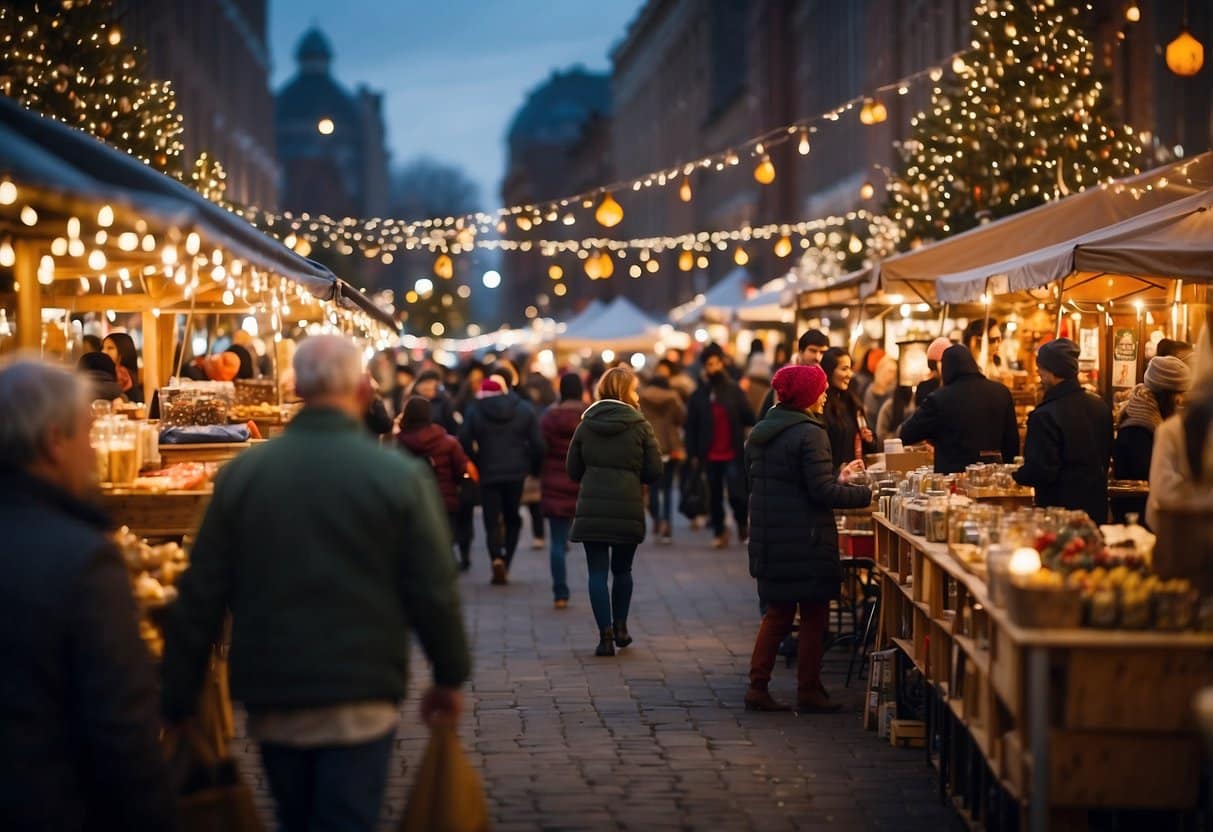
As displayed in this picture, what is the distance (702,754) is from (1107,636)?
135 inches

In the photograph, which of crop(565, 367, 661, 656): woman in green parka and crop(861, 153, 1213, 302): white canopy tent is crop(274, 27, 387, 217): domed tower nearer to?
crop(861, 153, 1213, 302): white canopy tent

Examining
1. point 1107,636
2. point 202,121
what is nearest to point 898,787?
point 1107,636

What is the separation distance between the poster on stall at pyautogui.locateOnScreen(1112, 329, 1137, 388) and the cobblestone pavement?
3.53 m

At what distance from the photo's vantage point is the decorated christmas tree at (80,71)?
1700 centimetres

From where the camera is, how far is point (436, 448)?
54.9 ft

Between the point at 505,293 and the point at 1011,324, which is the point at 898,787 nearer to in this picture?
the point at 1011,324

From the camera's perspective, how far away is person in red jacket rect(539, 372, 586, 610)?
50.2 ft

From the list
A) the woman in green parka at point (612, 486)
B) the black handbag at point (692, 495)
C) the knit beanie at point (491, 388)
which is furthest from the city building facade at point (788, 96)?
the woman in green parka at point (612, 486)

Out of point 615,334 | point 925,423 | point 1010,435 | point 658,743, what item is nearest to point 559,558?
point 925,423

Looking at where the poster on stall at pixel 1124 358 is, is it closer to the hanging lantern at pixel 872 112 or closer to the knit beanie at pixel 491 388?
the hanging lantern at pixel 872 112

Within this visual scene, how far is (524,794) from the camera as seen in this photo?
336 inches

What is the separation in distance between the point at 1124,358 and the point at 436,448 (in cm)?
593

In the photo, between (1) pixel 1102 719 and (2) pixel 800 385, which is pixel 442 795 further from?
(2) pixel 800 385

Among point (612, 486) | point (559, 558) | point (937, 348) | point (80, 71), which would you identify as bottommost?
point (559, 558)
